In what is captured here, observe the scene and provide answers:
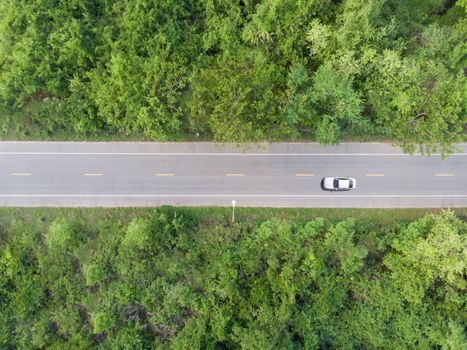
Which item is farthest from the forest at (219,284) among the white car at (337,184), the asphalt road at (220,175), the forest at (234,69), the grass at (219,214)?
the forest at (234,69)

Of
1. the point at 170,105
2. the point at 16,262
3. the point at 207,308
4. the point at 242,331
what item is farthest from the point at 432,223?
the point at 16,262

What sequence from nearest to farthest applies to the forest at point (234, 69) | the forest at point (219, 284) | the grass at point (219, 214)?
the forest at point (234, 69) < the forest at point (219, 284) < the grass at point (219, 214)

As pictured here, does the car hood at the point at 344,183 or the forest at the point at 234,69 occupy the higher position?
the forest at the point at 234,69

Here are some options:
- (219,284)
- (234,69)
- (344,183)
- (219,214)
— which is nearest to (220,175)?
(219,214)

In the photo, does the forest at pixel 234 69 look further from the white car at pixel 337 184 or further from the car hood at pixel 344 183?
the car hood at pixel 344 183

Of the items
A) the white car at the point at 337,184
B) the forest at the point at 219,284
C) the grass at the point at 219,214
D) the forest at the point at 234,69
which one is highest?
the forest at the point at 234,69

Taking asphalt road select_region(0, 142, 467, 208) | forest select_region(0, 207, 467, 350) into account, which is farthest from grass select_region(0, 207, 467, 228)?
asphalt road select_region(0, 142, 467, 208)

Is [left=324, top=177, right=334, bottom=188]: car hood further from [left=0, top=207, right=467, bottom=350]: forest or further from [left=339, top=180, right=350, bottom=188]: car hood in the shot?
[left=0, top=207, right=467, bottom=350]: forest
